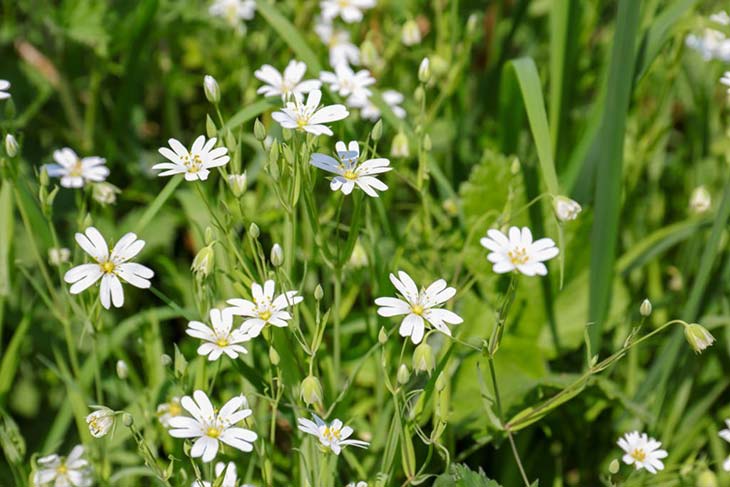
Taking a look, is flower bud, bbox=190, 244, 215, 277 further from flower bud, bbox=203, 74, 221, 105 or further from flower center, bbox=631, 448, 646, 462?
flower center, bbox=631, 448, 646, 462

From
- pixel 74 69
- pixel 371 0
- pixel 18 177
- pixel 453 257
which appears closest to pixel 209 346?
pixel 18 177

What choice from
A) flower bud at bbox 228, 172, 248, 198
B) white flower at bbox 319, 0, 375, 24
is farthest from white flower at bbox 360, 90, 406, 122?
flower bud at bbox 228, 172, 248, 198

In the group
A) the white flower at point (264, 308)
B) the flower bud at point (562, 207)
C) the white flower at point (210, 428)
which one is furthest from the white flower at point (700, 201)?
the white flower at point (210, 428)

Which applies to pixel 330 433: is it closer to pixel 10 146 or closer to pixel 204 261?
pixel 204 261

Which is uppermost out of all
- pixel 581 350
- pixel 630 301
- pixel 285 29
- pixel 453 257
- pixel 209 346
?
pixel 285 29

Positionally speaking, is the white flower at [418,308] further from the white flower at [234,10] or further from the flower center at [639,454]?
the white flower at [234,10]

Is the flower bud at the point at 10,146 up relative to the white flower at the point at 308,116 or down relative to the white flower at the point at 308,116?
down

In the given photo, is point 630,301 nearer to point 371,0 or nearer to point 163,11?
point 371,0
